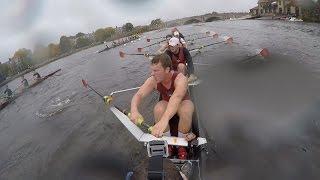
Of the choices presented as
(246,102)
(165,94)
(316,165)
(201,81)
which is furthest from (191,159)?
(201,81)

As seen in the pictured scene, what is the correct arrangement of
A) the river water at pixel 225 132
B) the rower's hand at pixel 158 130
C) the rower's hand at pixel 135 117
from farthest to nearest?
the river water at pixel 225 132, the rower's hand at pixel 135 117, the rower's hand at pixel 158 130

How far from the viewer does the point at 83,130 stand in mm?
15922

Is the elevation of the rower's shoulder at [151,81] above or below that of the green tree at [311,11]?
above

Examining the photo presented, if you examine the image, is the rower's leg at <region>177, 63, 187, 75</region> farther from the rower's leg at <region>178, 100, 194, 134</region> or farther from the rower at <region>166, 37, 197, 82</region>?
the rower's leg at <region>178, 100, 194, 134</region>

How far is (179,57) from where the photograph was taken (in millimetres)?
15008

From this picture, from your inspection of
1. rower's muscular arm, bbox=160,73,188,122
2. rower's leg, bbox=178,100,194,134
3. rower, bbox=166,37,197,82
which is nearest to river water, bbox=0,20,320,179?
rower, bbox=166,37,197,82

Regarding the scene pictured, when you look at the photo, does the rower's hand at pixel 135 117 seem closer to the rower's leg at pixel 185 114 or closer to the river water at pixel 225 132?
the rower's leg at pixel 185 114

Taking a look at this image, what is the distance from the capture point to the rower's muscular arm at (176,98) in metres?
7.18

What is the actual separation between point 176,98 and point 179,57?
25.6 feet

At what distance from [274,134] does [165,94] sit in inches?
176

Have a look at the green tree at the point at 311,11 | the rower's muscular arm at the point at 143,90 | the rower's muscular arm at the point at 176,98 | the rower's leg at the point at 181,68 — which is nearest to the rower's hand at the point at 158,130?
the rower's muscular arm at the point at 176,98

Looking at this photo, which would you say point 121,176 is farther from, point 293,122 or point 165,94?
point 293,122

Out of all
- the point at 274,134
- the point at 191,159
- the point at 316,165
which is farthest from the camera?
the point at 274,134

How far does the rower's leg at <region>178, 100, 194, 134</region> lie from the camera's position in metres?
7.75
